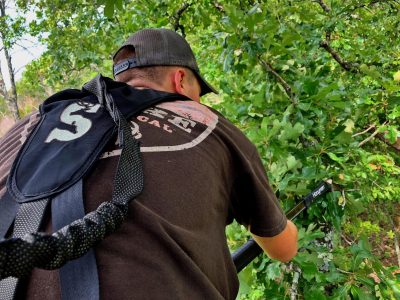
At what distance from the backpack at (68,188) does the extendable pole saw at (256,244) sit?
0.81 m

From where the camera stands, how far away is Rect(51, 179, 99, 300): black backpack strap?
0.76 m

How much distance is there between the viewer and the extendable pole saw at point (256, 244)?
163 cm

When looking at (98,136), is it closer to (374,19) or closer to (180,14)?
(180,14)

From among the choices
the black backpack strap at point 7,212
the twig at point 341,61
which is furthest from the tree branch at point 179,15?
the black backpack strap at point 7,212

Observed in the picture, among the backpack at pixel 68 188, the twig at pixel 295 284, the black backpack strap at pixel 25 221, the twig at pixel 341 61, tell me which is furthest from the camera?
the twig at pixel 341 61

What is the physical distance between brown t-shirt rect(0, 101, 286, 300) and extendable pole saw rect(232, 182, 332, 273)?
1.26 feet

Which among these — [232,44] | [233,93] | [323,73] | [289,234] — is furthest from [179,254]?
[323,73]

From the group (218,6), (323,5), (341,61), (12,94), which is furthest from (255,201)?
(12,94)

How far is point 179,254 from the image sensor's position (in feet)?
2.89

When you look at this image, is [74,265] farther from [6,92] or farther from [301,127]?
[6,92]

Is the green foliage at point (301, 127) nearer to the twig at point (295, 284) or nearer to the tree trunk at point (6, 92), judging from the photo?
the twig at point (295, 284)

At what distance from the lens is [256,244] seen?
1656 millimetres

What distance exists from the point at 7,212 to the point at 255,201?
0.69 meters

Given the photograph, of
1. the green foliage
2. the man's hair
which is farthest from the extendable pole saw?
the man's hair
